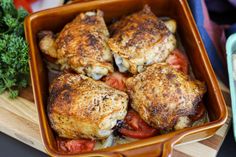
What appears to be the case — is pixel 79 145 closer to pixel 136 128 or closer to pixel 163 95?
pixel 136 128

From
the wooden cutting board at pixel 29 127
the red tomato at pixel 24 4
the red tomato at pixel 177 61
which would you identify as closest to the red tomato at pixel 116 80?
the red tomato at pixel 177 61

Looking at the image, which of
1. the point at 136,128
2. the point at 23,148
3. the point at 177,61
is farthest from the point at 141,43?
the point at 23,148

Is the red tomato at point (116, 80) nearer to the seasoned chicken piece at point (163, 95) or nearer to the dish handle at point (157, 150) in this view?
the seasoned chicken piece at point (163, 95)

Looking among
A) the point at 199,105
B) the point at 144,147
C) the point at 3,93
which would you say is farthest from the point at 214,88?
the point at 3,93

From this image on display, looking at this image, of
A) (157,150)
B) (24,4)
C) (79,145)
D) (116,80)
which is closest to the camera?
(157,150)

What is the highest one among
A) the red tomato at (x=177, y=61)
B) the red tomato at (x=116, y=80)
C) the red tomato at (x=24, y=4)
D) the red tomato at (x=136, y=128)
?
the red tomato at (x=24, y=4)

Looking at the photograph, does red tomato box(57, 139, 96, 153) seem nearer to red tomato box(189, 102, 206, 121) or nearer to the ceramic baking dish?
the ceramic baking dish

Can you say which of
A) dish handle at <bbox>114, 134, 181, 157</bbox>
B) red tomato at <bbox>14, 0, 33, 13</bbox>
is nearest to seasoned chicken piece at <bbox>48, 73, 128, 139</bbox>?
dish handle at <bbox>114, 134, 181, 157</bbox>
